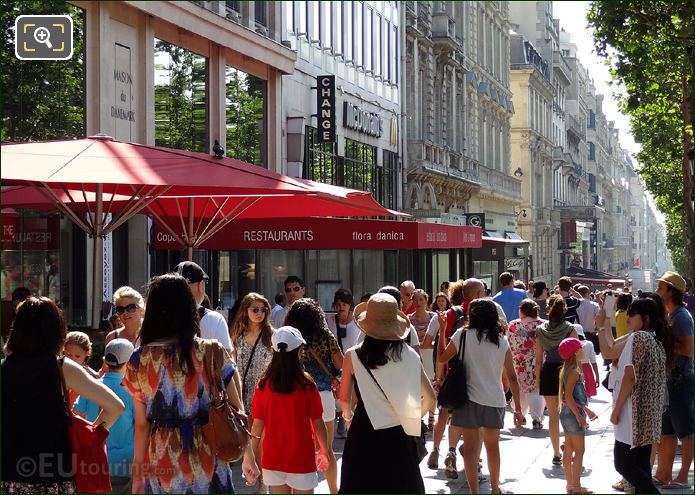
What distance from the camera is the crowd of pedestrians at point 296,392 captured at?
5547 mm

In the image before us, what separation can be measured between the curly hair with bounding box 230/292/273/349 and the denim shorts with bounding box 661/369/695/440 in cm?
323

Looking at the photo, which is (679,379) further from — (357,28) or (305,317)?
(357,28)

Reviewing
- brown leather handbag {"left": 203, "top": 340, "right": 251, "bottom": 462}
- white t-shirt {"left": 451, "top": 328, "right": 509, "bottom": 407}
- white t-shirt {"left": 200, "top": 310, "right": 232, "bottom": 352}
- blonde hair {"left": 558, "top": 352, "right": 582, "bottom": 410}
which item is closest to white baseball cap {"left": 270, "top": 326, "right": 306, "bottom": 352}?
white t-shirt {"left": 200, "top": 310, "right": 232, "bottom": 352}

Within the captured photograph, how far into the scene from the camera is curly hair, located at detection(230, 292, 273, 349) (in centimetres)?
875

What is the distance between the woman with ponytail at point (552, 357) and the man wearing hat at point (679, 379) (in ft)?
4.82

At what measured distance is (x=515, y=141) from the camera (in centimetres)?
6203

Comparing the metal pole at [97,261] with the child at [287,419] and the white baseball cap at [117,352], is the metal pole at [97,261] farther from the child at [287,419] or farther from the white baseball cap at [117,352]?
the child at [287,419]

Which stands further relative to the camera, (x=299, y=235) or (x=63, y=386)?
(x=299, y=235)

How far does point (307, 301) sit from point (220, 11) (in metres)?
11.9

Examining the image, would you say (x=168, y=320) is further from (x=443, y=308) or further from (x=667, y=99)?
(x=667, y=99)

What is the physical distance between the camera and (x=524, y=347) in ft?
41.5

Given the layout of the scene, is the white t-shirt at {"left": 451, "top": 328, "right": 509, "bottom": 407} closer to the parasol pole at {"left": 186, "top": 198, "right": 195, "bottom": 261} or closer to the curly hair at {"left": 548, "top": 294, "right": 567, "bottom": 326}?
the curly hair at {"left": 548, "top": 294, "right": 567, "bottom": 326}

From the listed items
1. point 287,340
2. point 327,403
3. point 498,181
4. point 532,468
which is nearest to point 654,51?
point 532,468

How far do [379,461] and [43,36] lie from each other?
622 cm
